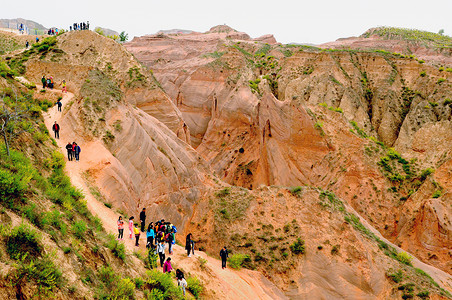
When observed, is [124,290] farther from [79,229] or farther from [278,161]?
[278,161]

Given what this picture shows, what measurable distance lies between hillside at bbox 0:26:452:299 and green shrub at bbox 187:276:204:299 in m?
1.06

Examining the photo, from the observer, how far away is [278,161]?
140 ft

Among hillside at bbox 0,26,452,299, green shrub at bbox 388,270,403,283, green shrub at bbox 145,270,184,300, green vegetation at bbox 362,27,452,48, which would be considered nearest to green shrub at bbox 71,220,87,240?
hillside at bbox 0,26,452,299

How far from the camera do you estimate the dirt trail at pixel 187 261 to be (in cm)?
1723

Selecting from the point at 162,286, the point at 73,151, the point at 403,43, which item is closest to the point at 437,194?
the point at 162,286

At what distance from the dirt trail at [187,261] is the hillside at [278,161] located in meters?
0.12

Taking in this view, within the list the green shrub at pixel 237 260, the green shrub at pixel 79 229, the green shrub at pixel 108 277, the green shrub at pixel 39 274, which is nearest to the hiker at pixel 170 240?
the green shrub at pixel 79 229

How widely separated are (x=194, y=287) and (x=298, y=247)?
33.7 feet

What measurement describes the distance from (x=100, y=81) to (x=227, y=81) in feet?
109

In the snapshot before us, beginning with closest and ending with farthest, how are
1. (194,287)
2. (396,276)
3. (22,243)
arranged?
(22,243) → (194,287) → (396,276)

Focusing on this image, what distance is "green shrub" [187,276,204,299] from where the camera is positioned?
15.6 meters

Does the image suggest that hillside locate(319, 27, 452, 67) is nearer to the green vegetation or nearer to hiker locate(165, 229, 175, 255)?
the green vegetation

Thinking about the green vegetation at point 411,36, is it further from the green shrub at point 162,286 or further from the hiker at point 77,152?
the green shrub at point 162,286

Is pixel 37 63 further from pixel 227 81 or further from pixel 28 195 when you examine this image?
pixel 227 81
